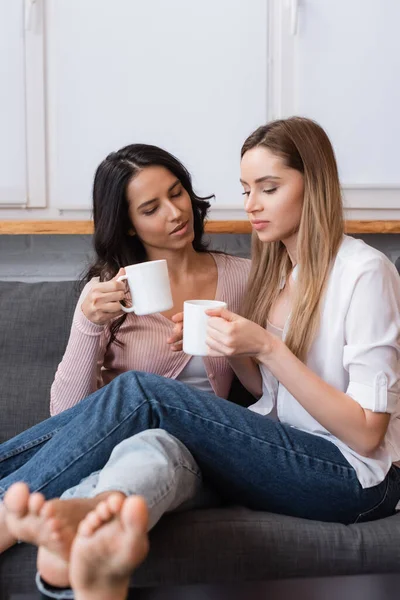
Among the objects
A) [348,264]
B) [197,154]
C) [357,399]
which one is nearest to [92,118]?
[197,154]

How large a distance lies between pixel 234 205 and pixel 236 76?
0.35 meters

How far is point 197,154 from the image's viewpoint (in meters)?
2.25

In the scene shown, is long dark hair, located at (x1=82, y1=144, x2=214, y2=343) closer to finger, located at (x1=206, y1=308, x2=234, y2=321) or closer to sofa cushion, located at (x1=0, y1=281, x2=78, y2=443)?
sofa cushion, located at (x1=0, y1=281, x2=78, y2=443)

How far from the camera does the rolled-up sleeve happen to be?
4.33 feet

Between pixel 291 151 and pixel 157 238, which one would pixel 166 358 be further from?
pixel 291 151

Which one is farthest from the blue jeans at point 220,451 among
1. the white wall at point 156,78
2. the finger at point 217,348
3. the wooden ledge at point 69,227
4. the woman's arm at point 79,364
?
the white wall at point 156,78

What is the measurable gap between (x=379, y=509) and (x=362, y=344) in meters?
0.30

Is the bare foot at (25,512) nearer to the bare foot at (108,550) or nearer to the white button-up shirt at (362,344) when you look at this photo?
the bare foot at (108,550)

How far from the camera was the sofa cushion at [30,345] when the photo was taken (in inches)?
73.0

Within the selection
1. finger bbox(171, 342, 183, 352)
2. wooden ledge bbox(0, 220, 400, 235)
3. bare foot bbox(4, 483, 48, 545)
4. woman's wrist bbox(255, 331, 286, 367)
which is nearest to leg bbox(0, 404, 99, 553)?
finger bbox(171, 342, 183, 352)

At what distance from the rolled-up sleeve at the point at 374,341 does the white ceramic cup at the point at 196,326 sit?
22 centimetres

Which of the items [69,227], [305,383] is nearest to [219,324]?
[305,383]

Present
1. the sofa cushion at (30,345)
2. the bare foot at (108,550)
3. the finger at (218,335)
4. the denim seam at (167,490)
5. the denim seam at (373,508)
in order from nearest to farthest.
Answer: the bare foot at (108,550) < the denim seam at (167,490) < the finger at (218,335) < the denim seam at (373,508) < the sofa cushion at (30,345)

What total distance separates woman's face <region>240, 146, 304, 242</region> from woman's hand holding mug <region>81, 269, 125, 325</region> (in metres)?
0.27
